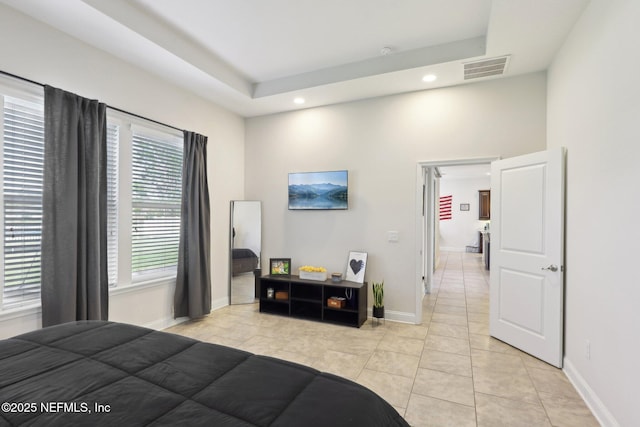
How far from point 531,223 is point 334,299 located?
7.66 ft

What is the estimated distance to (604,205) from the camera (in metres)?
2.12

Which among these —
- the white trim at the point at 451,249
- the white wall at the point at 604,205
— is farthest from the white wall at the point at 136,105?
the white trim at the point at 451,249

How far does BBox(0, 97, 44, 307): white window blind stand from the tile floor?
5.36 ft

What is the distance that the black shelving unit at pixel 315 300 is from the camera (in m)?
3.95

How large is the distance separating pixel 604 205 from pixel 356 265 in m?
2.63

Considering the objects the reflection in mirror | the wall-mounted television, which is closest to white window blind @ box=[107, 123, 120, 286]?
the reflection in mirror

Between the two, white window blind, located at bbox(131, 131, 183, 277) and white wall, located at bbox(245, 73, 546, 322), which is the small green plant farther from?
white window blind, located at bbox(131, 131, 183, 277)

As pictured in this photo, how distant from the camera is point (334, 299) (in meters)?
4.02

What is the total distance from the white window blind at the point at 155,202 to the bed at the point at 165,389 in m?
2.00

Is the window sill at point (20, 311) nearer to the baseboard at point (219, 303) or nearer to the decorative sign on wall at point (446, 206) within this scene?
the baseboard at point (219, 303)

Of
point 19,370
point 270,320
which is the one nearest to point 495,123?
point 270,320

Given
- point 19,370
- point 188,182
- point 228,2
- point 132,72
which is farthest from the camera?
point 188,182

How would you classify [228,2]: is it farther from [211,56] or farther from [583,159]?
[583,159]

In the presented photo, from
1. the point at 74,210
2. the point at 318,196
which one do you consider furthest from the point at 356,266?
the point at 74,210
